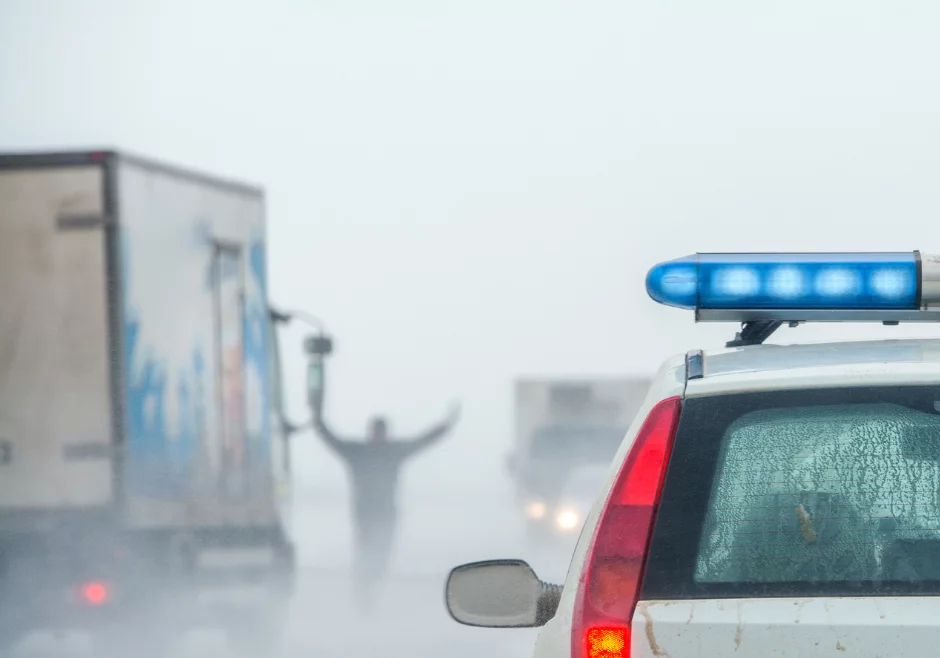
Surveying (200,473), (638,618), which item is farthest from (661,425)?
(200,473)

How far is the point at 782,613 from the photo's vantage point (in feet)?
8.75

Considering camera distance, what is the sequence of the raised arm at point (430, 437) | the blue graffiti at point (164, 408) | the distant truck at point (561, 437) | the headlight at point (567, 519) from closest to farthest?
the blue graffiti at point (164, 408) → the raised arm at point (430, 437) → the headlight at point (567, 519) → the distant truck at point (561, 437)

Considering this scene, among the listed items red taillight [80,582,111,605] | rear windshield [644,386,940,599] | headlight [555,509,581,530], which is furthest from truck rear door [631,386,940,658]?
headlight [555,509,581,530]

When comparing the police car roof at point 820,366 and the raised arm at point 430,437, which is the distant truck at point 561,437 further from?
the police car roof at point 820,366

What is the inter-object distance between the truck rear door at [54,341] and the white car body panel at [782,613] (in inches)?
342

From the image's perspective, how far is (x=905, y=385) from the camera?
278cm

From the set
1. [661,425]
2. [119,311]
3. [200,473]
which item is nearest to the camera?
[661,425]

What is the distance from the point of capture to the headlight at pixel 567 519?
20953 millimetres

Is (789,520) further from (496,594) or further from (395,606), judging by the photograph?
(395,606)

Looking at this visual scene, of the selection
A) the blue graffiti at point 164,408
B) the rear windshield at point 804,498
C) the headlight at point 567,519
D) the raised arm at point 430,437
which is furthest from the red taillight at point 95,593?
the headlight at point 567,519

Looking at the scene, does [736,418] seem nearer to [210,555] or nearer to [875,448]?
[875,448]

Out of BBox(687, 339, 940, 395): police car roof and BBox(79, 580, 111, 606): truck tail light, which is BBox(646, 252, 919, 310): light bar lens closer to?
BBox(687, 339, 940, 395): police car roof

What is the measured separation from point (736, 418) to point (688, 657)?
386 millimetres

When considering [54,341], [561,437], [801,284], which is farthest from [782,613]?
[561,437]
